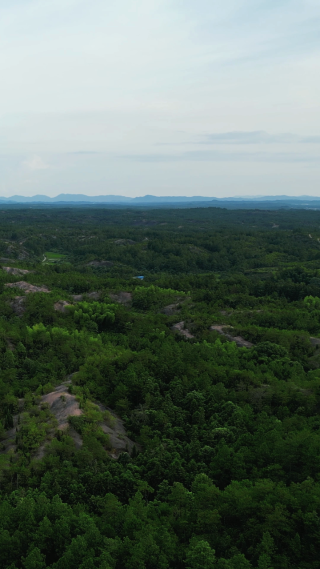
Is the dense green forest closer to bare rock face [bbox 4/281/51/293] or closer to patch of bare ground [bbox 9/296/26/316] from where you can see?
patch of bare ground [bbox 9/296/26/316]

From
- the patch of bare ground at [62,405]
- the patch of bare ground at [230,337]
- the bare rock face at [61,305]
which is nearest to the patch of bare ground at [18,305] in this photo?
the bare rock face at [61,305]

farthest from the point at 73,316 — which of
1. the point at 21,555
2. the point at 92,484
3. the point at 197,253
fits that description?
the point at 197,253

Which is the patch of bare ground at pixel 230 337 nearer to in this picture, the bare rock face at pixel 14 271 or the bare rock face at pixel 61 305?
the bare rock face at pixel 61 305

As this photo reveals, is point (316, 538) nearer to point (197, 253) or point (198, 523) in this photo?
point (198, 523)

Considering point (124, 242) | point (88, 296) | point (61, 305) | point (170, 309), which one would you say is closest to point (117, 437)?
→ point (61, 305)

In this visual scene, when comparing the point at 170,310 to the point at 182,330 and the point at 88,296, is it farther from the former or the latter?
the point at 88,296

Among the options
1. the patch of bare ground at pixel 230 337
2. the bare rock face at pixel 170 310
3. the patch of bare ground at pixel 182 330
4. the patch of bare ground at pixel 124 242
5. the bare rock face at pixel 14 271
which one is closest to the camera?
the patch of bare ground at pixel 230 337

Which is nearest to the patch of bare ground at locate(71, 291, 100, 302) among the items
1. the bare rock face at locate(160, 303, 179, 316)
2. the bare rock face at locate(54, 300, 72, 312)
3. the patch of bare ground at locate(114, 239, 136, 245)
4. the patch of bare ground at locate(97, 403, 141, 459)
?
the bare rock face at locate(54, 300, 72, 312)
